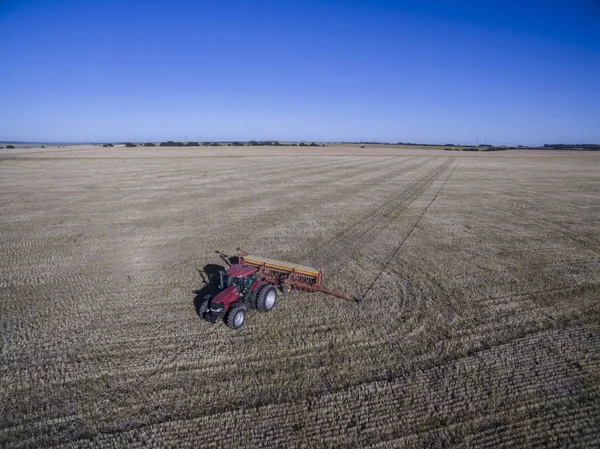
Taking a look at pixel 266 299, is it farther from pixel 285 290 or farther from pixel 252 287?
pixel 285 290

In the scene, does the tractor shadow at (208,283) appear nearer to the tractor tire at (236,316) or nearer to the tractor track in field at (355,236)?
the tractor tire at (236,316)

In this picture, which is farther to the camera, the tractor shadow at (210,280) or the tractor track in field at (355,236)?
the tractor track in field at (355,236)

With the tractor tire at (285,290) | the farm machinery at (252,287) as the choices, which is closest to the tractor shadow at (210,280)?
the farm machinery at (252,287)

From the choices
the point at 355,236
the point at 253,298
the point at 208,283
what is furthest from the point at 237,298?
the point at 355,236

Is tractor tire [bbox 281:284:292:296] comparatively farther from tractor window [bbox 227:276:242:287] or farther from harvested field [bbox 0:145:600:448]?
tractor window [bbox 227:276:242:287]

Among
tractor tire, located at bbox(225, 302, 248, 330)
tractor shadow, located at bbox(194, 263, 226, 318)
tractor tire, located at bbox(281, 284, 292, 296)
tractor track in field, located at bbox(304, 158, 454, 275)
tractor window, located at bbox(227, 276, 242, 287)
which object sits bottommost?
tractor track in field, located at bbox(304, 158, 454, 275)

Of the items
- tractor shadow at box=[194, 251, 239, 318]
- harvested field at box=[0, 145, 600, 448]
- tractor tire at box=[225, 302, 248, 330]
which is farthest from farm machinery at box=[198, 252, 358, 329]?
tractor shadow at box=[194, 251, 239, 318]
